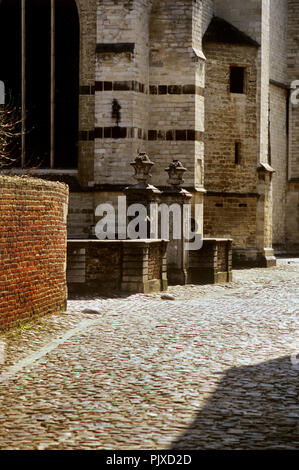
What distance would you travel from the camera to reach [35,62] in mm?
24141

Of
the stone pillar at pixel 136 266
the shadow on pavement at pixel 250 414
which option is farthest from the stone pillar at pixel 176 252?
the shadow on pavement at pixel 250 414

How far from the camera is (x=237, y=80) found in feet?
92.7

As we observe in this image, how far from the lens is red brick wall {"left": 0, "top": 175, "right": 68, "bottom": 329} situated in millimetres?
10445

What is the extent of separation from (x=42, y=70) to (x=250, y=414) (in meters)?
19.3

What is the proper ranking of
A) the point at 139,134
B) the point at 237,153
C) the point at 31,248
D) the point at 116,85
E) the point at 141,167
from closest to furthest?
the point at 31,248 → the point at 141,167 → the point at 116,85 → the point at 139,134 → the point at 237,153

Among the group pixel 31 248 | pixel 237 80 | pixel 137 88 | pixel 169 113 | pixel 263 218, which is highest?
pixel 237 80

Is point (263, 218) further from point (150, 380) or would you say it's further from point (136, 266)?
point (150, 380)

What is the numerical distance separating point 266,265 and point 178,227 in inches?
345

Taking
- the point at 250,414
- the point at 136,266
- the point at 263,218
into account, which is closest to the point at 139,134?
the point at 263,218

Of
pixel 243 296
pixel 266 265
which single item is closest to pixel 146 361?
pixel 243 296

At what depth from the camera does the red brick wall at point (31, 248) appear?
34.3 ft

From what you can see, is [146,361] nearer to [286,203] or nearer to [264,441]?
[264,441]

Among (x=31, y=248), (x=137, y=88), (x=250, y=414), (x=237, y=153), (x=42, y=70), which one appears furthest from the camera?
(x=237, y=153)
